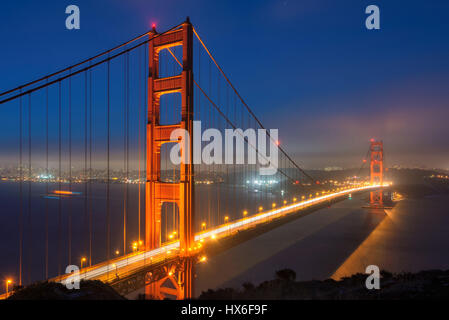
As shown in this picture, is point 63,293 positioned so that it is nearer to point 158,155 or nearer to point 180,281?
point 180,281

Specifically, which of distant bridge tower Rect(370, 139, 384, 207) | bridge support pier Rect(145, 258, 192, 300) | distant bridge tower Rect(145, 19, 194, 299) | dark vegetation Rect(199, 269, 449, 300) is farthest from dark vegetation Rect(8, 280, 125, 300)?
distant bridge tower Rect(370, 139, 384, 207)

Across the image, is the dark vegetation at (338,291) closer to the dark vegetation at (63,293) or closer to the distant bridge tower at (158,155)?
the dark vegetation at (63,293)

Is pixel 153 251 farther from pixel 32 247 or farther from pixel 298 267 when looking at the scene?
pixel 32 247

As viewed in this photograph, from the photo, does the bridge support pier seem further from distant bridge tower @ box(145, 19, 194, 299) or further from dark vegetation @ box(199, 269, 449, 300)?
dark vegetation @ box(199, 269, 449, 300)

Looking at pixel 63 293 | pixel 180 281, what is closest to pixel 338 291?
pixel 180 281
